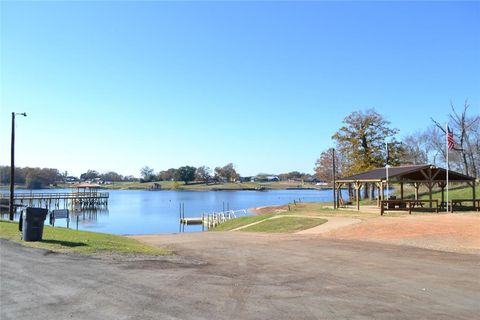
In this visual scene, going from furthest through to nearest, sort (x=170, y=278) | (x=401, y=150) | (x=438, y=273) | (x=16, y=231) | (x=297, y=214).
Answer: (x=401, y=150) < (x=297, y=214) < (x=16, y=231) < (x=438, y=273) < (x=170, y=278)

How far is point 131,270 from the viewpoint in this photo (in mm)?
10758

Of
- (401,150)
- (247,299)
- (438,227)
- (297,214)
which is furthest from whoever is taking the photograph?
(401,150)

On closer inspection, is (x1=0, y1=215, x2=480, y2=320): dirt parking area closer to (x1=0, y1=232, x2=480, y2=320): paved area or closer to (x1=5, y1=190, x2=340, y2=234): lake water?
(x1=0, y1=232, x2=480, y2=320): paved area

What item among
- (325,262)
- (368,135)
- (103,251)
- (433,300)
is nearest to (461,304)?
(433,300)

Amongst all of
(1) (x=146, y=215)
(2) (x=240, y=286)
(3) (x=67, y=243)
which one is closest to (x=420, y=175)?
(3) (x=67, y=243)

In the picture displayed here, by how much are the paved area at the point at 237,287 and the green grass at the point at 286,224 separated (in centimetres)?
1411

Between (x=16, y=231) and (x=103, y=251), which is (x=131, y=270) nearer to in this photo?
(x=103, y=251)

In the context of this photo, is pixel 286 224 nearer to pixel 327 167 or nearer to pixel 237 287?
pixel 237 287

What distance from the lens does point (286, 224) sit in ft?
101

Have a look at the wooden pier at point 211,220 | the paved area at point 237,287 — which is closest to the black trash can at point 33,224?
the paved area at point 237,287

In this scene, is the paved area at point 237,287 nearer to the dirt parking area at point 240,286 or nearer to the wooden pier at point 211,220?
the dirt parking area at point 240,286

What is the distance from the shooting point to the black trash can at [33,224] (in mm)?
14883

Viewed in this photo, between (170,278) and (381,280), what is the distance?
193 inches

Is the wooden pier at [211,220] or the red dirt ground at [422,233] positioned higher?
the red dirt ground at [422,233]
